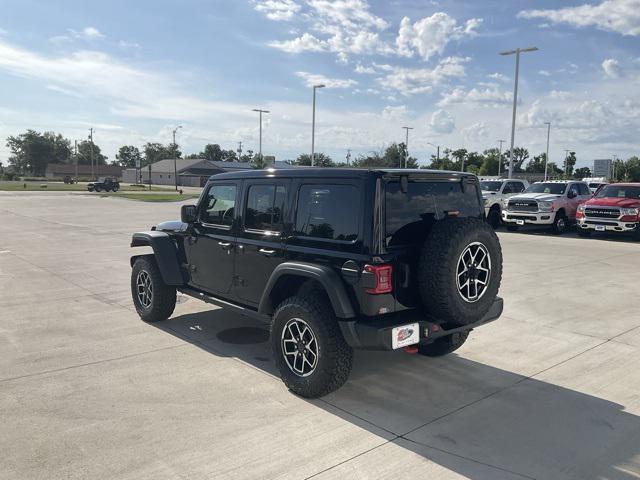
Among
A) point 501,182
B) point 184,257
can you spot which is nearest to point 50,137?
point 501,182

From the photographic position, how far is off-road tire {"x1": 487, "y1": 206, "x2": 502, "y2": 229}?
19.7 m

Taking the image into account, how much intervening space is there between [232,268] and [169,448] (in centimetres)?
206

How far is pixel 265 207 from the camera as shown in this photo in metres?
4.81

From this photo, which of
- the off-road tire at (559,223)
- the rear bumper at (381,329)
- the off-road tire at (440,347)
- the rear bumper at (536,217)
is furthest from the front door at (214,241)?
the off-road tire at (559,223)

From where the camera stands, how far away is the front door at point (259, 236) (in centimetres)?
460

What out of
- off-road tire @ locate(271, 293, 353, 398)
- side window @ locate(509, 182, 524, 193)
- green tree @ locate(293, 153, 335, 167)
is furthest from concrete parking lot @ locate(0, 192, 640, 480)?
green tree @ locate(293, 153, 335, 167)

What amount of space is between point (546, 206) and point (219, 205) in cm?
1505

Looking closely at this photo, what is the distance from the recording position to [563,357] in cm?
525

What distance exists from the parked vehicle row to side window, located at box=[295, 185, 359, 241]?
14.7 m

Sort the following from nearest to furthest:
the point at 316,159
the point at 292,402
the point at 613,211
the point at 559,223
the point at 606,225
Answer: the point at 292,402 → the point at 613,211 → the point at 606,225 → the point at 559,223 → the point at 316,159

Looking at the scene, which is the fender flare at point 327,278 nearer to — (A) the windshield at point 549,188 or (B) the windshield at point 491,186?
(A) the windshield at point 549,188

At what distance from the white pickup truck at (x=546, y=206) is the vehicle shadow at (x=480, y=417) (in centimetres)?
1401

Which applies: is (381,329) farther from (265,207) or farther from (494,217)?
(494,217)

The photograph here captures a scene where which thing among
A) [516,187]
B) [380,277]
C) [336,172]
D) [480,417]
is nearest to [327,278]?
[380,277]
